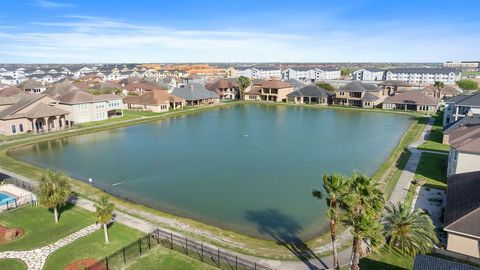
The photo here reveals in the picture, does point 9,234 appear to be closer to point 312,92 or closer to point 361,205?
point 361,205

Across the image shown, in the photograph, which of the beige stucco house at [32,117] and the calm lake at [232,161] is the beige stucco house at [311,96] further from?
the beige stucco house at [32,117]

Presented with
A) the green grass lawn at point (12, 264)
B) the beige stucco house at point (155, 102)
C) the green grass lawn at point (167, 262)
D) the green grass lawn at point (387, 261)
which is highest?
the beige stucco house at point (155, 102)

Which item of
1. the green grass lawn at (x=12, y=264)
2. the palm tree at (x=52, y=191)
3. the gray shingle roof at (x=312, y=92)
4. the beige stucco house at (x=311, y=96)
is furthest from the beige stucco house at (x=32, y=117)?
the gray shingle roof at (x=312, y=92)

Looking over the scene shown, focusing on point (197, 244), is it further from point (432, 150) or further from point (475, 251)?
point (432, 150)

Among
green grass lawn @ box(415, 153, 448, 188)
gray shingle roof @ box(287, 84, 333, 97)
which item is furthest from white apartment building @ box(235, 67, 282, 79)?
green grass lawn @ box(415, 153, 448, 188)

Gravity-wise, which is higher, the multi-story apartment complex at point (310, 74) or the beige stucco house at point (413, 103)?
the multi-story apartment complex at point (310, 74)

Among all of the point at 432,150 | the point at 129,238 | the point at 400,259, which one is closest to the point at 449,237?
the point at 400,259
